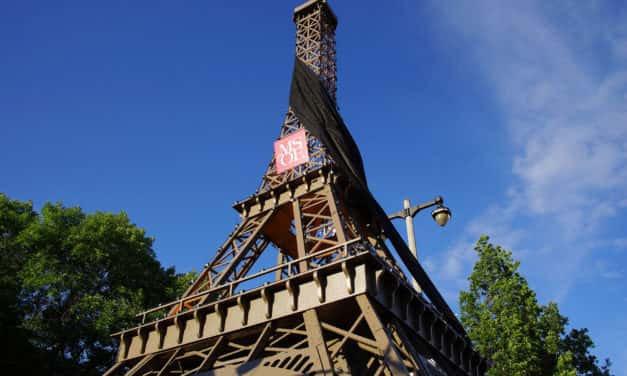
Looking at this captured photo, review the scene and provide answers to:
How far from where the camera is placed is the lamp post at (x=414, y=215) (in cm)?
1762

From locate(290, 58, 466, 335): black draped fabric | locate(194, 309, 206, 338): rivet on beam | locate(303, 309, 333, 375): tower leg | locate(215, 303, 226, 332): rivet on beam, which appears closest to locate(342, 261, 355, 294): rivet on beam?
locate(303, 309, 333, 375): tower leg

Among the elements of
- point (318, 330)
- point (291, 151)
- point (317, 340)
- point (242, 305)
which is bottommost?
point (317, 340)

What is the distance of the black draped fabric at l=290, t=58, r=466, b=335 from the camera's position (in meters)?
18.7

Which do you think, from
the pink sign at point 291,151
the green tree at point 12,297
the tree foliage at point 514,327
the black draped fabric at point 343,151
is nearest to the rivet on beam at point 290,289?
the black draped fabric at point 343,151

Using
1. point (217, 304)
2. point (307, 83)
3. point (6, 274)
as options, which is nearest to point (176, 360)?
point (217, 304)

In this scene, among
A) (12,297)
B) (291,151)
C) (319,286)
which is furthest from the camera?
(12,297)

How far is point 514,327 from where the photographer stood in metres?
25.1

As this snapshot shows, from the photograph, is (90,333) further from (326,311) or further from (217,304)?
(326,311)

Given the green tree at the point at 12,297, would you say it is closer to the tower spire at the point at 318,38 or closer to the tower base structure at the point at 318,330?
the tower base structure at the point at 318,330

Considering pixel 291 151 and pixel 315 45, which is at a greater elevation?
pixel 315 45

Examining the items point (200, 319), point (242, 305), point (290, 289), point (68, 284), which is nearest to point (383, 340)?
point (290, 289)

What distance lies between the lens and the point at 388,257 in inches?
803

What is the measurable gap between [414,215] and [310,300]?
252 inches

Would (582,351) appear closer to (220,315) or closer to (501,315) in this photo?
(501,315)
